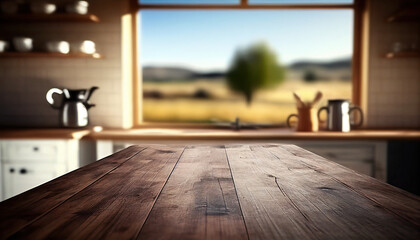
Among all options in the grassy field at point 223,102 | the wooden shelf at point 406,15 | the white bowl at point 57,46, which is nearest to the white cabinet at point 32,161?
the white bowl at point 57,46

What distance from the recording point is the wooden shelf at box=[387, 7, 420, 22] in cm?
267

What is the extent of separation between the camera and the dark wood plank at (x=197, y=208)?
0.54 meters

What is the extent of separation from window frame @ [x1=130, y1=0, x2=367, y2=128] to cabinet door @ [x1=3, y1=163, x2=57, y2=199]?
0.90 meters

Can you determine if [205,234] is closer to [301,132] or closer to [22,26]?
[301,132]

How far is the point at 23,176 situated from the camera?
8.10 feet

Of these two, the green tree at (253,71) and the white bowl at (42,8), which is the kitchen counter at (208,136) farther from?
the white bowl at (42,8)

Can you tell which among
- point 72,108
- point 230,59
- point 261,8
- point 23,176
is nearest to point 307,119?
point 230,59

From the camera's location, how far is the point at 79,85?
304cm

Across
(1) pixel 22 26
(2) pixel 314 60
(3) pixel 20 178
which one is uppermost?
(1) pixel 22 26

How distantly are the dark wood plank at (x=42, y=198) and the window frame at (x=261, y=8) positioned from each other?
82.0 inches

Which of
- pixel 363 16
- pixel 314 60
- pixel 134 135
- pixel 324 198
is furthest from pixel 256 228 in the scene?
pixel 363 16

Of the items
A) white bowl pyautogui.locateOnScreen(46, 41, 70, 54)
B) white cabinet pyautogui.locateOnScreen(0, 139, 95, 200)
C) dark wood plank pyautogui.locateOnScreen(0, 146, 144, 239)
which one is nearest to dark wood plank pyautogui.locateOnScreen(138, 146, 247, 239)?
dark wood plank pyautogui.locateOnScreen(0, 146, 144, 239)

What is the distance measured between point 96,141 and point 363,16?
2396mm

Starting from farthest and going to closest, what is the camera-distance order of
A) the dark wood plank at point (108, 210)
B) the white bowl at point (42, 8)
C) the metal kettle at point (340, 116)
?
the white bowl at point (42, 8) → the metal kettle at point (340, 116) → the dark wood plank at point (108, 210)
